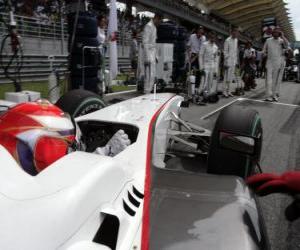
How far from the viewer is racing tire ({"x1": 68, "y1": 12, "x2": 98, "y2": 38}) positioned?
25.5 ft

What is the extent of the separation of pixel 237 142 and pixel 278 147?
224 cm

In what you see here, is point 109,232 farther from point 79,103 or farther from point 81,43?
point 81,43

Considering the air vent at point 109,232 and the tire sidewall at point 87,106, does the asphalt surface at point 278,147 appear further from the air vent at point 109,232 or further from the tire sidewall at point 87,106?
the air vent at point 109,232

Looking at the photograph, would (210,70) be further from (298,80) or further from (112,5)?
(298,80)

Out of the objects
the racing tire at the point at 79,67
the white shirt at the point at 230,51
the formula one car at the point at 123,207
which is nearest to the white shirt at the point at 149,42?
the racing tire at the point at 79,67

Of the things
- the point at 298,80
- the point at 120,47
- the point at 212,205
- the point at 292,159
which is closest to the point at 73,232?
the point at 212,205

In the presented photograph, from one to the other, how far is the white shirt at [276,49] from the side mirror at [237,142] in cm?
732

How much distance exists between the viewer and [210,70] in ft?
31.1

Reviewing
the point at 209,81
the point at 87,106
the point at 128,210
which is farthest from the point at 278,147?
the point at 209,81

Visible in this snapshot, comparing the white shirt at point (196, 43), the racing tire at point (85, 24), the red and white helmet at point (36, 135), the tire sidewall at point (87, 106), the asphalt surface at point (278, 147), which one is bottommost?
the asphalt surface at point (278, 147)

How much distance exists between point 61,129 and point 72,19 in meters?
6.96

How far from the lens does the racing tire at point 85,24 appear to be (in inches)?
306

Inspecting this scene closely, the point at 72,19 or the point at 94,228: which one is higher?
the point at 72,19

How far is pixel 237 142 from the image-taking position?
254cm
